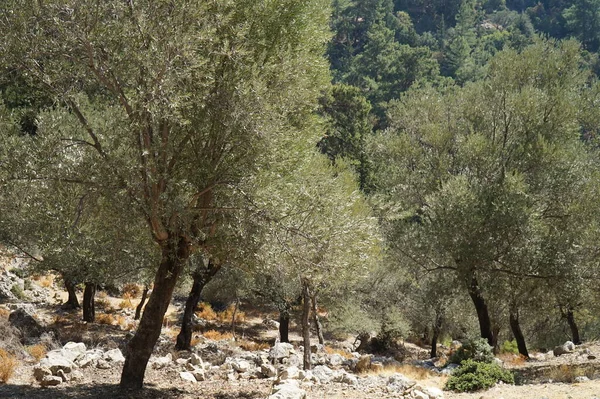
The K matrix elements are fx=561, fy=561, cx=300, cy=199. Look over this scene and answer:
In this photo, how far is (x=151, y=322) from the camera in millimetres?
10656

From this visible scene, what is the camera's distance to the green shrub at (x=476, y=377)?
41.5ft

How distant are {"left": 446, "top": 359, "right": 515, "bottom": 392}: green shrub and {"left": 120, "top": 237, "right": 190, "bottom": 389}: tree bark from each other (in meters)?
6.90

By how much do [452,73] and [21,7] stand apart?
7624cm

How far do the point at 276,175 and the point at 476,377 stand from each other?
6.98 meters

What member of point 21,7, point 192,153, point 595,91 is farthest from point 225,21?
point 595,91

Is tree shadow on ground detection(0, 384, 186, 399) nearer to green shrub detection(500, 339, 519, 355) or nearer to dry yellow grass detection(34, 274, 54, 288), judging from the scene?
green shrub detection(500, 339, 519, 355)

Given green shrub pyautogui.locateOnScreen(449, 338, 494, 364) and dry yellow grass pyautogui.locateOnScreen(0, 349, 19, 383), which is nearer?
dry yellow grass pyautogui.locateOnScreen(0, 349, 19, 383)

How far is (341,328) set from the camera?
28859mm

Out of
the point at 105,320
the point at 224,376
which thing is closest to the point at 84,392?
the point at 224,376

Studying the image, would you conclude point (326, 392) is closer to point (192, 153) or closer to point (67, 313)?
point (192, 153)

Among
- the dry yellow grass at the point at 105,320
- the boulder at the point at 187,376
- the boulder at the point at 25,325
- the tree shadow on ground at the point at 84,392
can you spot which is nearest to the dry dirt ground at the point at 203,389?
the tree shadow on ground at the point at 84,392

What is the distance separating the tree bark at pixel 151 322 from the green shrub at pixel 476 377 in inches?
272

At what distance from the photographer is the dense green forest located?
910cm

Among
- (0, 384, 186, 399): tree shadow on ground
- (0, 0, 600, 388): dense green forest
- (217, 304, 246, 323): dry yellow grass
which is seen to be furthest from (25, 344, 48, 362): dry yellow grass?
(217, 304, 246, 323): dry yellow grass
